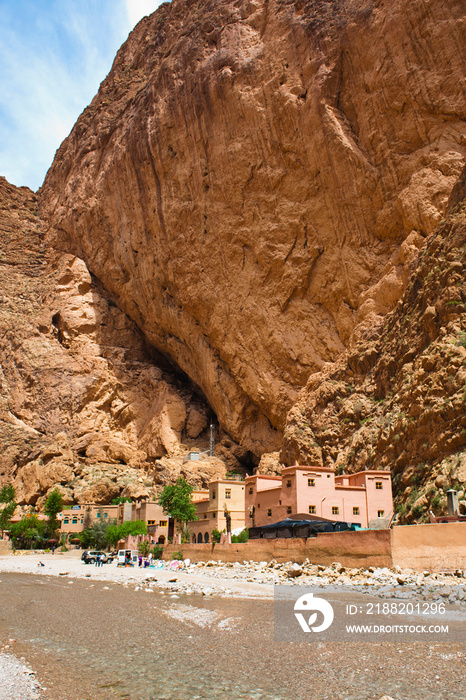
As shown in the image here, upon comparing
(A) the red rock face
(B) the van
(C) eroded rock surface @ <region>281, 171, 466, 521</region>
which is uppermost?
(A) the red rock face

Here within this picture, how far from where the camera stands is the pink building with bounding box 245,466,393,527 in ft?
93.2

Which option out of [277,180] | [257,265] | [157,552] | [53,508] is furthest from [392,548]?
[53,508]

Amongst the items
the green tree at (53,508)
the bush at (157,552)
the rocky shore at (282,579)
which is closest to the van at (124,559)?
the bush at (157,552)

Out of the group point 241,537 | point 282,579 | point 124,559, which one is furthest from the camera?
point 124,559

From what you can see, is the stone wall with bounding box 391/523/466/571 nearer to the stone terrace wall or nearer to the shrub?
the stone terrace wall

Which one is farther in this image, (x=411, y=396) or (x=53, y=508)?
(x=53, y=508)

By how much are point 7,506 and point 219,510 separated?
22992 millimetres

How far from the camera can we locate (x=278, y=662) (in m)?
9.66

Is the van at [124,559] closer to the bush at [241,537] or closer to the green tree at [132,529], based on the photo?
the bush at [241,537]

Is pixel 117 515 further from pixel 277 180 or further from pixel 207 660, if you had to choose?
pixel 207 660

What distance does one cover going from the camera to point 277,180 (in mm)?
42219

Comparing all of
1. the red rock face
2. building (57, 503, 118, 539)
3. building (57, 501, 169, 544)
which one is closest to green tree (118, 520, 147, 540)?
building (57, 501, 169, 544)

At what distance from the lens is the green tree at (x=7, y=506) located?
49.3 metres

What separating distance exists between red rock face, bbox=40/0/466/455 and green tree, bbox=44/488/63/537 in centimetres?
1552
